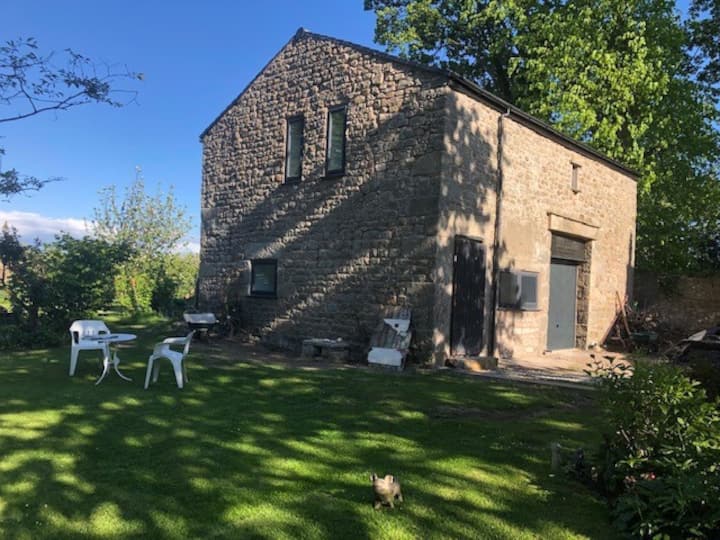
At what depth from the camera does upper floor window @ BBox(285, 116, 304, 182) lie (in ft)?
42.6

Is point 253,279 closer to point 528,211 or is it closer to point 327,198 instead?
point 327,198

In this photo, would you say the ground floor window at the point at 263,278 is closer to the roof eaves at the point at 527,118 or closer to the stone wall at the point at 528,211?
the stone wall at the point at 528,211

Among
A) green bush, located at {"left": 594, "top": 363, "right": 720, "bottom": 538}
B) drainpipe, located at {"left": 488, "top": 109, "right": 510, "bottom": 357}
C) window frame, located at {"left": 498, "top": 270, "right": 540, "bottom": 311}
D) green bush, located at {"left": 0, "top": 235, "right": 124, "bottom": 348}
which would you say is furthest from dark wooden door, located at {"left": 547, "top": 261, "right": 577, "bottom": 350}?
green bush, located at {"left": 0, "top": 235, "right": 124, "bottom": 348}

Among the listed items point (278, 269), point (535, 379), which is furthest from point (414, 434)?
Result: point (278, 269)

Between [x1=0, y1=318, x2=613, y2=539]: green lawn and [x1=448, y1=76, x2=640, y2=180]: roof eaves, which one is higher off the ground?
[x1=448, y1=76, x2=640, y2=180]: roof eaves

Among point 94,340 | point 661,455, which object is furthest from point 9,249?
point 661,455

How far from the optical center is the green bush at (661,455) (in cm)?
302

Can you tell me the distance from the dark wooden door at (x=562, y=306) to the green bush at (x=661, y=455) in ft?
33.1

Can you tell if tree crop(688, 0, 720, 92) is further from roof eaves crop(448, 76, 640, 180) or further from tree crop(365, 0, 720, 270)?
roof eaves crop(448, 76, 640, 180)

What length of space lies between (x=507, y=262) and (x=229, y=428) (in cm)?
774

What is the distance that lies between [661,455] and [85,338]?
7.50m

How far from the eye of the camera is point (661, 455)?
3533 mm

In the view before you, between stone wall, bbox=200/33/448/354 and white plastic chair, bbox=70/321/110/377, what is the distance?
4713 mm

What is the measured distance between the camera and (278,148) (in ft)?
44.0
